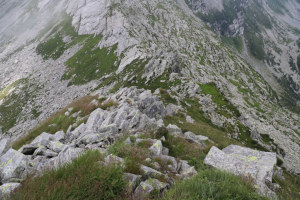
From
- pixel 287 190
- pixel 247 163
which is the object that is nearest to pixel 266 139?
pixel 287 190

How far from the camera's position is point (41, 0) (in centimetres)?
13800

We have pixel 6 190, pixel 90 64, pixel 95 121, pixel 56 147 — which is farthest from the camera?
pixel 90 64

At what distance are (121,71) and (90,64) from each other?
2233 cm

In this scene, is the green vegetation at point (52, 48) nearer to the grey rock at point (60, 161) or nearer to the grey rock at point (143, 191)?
the grey rock at point (60, 161)

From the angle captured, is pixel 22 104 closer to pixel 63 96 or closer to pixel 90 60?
pixel 63 96

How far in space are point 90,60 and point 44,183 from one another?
249 feet

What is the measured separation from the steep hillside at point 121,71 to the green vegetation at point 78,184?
447 inches

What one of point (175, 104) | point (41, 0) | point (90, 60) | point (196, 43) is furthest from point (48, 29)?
point (175, 104)

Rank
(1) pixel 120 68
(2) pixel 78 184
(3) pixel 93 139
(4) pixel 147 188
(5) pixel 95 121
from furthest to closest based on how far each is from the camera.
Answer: (1) pixel 120 68, (5) pixel 95 121, (3) pixel 93 139, (4) pixel 147 188, (2) pixel 78 184

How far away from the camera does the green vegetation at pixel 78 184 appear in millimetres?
3592

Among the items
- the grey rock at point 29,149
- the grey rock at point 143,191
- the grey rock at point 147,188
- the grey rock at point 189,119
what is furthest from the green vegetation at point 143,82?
the grey rock at point 143,191

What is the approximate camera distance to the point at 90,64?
235 ft

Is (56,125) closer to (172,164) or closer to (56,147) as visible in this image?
(56,147)

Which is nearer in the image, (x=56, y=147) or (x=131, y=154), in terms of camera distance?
(x=131, y=154)
